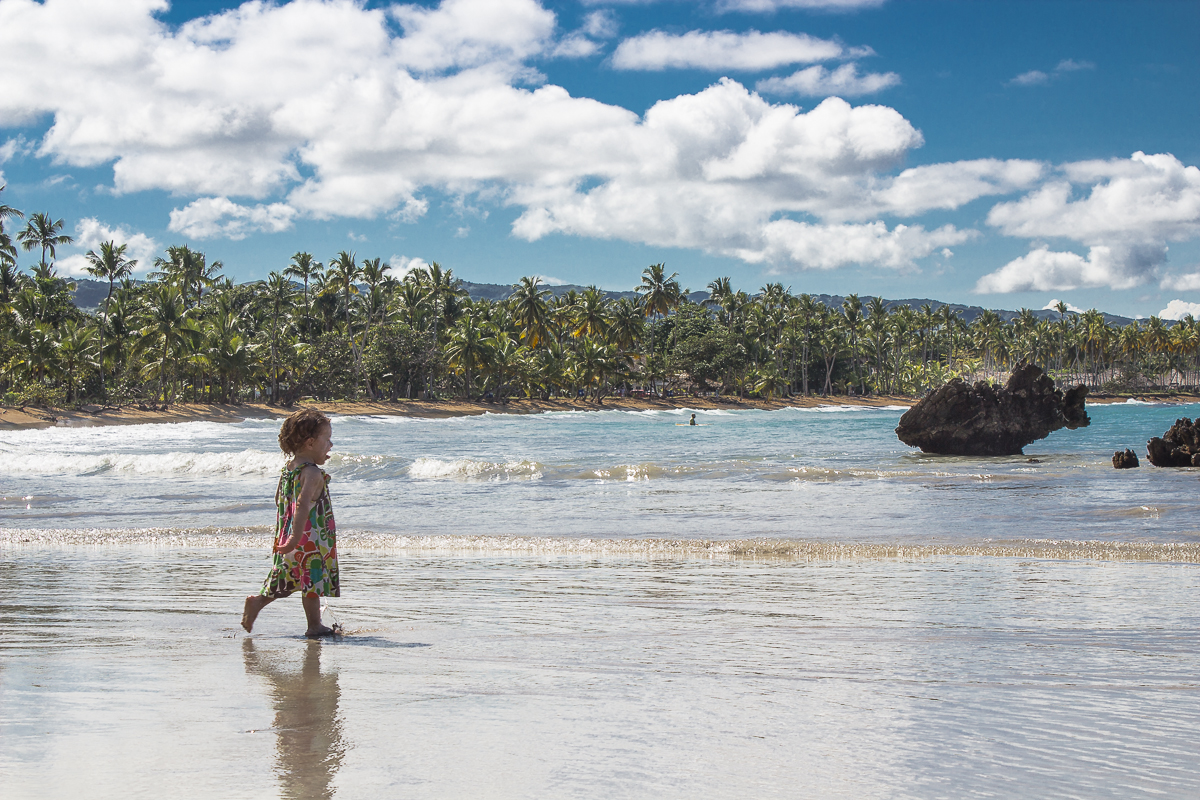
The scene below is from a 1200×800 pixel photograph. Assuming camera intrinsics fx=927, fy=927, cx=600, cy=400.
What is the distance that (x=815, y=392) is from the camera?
11812 centimetres

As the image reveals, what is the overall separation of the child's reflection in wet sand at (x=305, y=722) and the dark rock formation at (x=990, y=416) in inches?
1074

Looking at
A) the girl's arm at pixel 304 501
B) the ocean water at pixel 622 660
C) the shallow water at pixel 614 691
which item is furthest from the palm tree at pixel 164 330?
the girl's arm at pixel 304 501

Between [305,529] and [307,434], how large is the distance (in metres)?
0.60

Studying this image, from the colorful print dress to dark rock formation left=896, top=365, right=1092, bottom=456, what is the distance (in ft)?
87.0

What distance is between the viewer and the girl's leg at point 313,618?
5711 mm

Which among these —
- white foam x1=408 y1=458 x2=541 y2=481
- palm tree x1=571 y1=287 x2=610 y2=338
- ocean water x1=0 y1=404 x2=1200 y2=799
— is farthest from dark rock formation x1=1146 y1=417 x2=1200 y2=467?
palm tree x1=571 y1=287 x2=610 y2=338

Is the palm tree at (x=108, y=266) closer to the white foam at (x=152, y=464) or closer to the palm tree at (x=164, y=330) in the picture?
the palm tree at (x=164, y=330)

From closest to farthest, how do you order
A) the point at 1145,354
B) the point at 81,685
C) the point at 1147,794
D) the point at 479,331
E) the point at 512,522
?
→ the point at 1147,794, the point at 81,685, the point at 512,522, the point at 479,331, the point at 1145,354

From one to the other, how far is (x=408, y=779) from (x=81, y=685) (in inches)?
87.5

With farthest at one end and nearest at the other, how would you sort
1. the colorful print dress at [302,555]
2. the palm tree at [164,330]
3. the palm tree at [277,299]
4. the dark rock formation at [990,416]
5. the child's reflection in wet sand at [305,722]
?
1. the palm tree at [277,299]
2. the palm tree at [164,330]
3. the dark rock formation at [990,416]
4. the colorful print dress at [302,555]
5. the child's reflection in wet sand at [305,722]

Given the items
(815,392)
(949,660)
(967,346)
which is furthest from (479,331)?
(967,346)

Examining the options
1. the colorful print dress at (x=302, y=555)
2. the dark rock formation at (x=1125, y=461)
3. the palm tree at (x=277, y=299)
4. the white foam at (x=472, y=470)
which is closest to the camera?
the colorful print dress at (x=302, y=555)

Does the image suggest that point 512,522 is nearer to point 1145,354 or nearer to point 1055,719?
point 1055,719

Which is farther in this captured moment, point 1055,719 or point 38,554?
point 38,554
